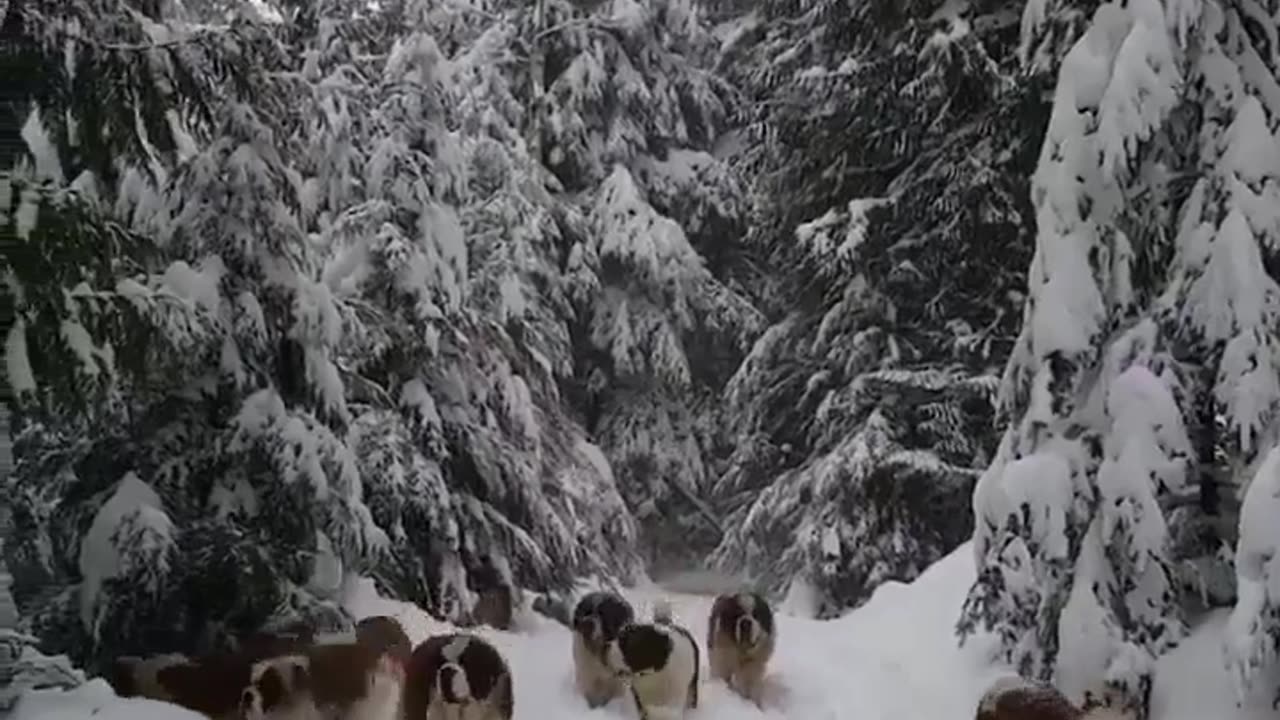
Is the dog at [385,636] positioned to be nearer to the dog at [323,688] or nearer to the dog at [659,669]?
the dog at [323,688]

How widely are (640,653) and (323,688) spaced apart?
97 cm

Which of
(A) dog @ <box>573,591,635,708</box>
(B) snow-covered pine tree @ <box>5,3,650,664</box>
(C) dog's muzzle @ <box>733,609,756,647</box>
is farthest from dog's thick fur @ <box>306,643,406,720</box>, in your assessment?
(C) dog's muzzle @ <box>733,609,756,647</box>

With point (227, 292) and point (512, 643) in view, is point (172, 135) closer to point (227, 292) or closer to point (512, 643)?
point (227, 292)

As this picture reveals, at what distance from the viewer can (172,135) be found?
3.39 meters

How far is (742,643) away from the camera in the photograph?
3908 millimetres

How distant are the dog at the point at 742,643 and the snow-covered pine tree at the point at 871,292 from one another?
1928 millimetres

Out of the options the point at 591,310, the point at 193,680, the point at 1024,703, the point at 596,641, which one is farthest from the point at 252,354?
the point at 591,310

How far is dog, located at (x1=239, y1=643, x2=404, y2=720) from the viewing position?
2.85 m

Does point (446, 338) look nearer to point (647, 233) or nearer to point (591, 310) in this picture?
point (591, 310)

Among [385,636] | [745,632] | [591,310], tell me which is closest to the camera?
[385,636]

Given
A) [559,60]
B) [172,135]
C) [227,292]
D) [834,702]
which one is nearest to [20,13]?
[172,135]

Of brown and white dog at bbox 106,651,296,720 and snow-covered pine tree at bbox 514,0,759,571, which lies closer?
brown and white dog at bbox 106,651,296,720

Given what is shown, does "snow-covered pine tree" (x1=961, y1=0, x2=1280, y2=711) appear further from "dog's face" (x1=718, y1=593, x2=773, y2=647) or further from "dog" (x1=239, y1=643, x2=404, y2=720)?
"dog" (x1=239, y1=643, x2=404, y2=720)

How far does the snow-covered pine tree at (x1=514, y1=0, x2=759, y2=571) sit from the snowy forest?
4 cm
